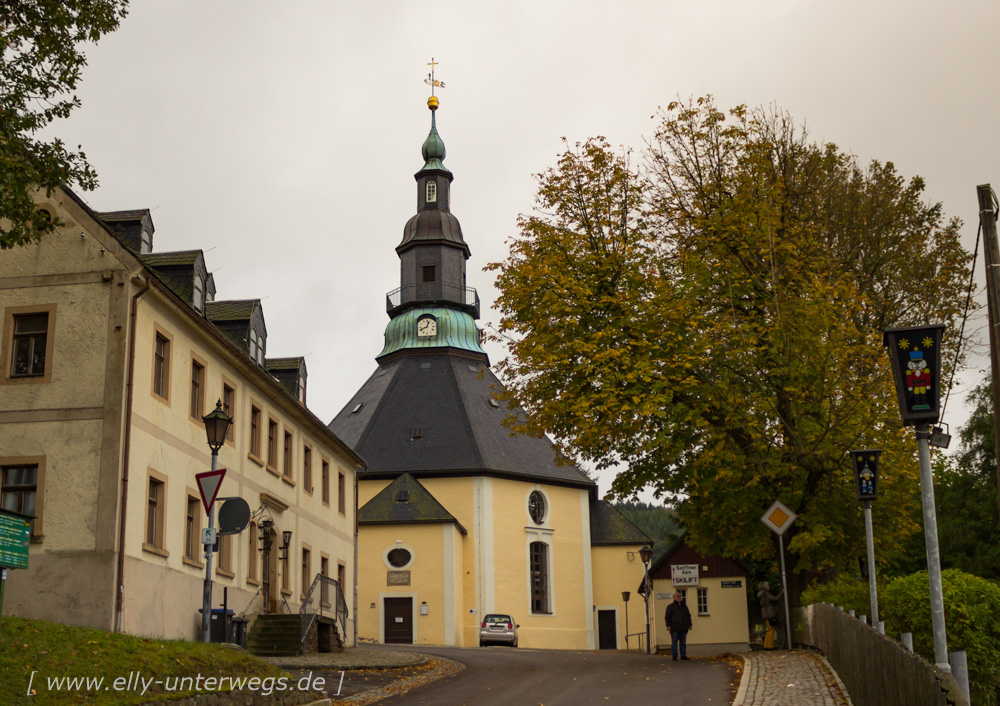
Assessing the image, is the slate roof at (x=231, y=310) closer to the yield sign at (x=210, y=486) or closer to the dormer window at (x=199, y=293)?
the dormer window at (x=199, y=293)

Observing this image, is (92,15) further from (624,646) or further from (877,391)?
(624,646)

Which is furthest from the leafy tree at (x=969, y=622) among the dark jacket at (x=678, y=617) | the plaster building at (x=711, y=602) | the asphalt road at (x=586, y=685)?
the plaster building at (x=711, y=602)

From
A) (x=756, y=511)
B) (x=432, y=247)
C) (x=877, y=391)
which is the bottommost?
(x=756, y=511)

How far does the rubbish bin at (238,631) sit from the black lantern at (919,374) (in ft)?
60.1

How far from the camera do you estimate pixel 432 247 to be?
6206cm

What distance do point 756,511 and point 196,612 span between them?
1166 centimetres

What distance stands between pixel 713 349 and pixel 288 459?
12607mm

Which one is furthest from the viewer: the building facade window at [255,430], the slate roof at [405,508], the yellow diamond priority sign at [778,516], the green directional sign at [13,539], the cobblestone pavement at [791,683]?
the slate roof at [405,508]

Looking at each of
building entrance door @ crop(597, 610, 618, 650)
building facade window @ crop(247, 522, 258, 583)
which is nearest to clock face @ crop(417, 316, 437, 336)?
building entrance door @ crop(597, 610, 618, 650)

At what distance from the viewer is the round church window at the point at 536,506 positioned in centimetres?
5366

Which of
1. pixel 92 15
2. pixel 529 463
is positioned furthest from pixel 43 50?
pixel 529 463

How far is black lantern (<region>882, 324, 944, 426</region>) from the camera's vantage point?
937 centimetres

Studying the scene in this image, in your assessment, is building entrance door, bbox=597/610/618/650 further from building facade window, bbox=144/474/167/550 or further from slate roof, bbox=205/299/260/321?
building facade window, bbox=144/474/167/550

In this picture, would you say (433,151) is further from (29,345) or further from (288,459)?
(29,345)
